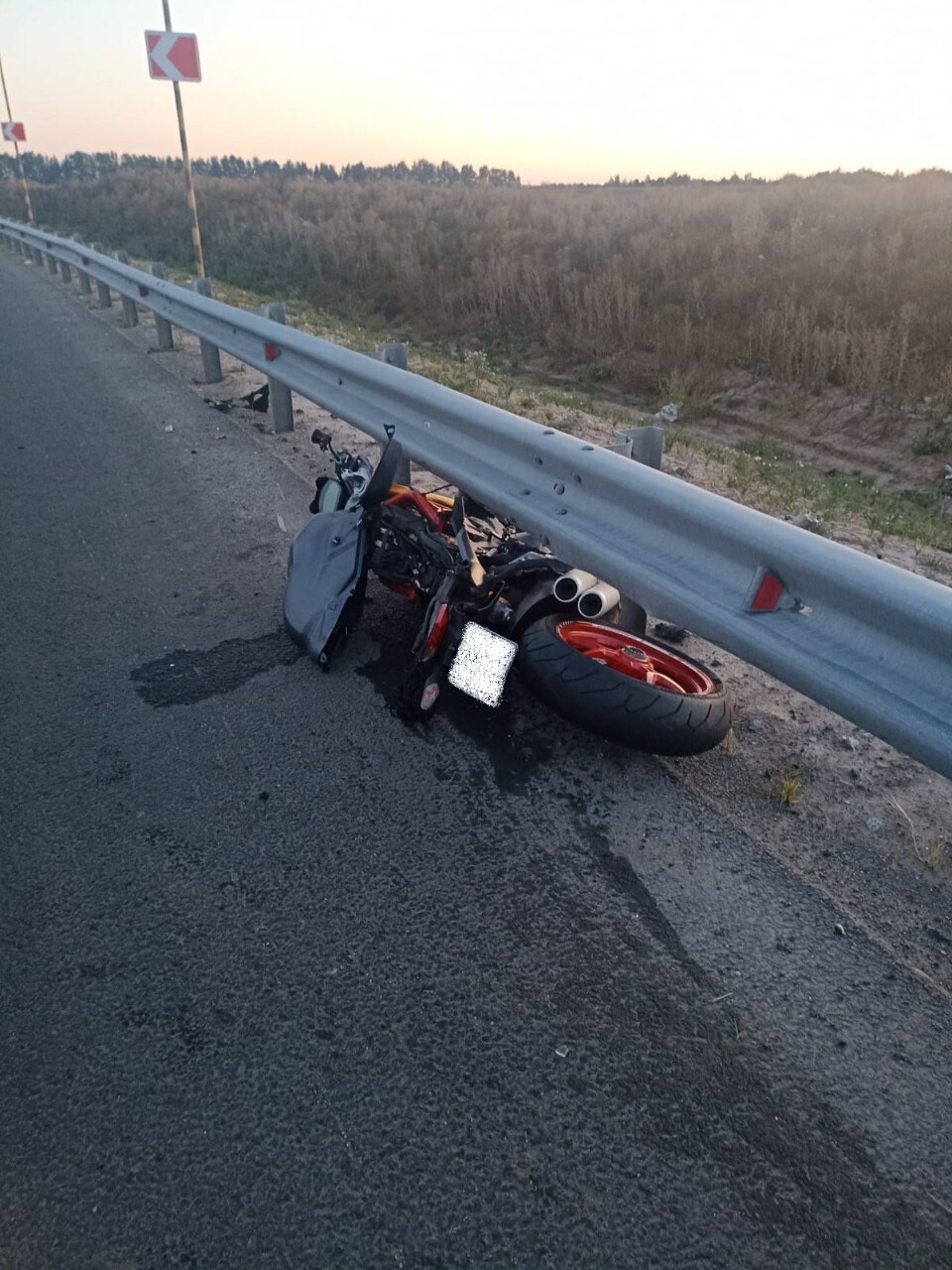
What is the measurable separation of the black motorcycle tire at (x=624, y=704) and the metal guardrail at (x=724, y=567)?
251mm

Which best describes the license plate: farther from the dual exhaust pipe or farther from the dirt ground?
the dirt ground

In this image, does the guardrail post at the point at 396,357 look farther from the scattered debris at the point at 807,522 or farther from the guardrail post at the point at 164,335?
the guardrail post at the point at 164,335

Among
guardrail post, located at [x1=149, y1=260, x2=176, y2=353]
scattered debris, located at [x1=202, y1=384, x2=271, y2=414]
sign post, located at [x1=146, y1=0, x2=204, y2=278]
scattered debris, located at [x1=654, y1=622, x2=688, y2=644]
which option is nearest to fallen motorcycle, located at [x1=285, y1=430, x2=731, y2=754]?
scattered debris, located at [x1=654, y1=622, x2=688, y2=644]

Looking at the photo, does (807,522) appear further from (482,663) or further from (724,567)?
(482,663)

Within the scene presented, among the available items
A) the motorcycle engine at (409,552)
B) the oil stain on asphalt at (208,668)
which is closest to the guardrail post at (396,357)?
the motorcycle engine at (409,552)

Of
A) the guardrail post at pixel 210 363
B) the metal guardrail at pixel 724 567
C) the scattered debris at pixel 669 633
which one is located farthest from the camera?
the guardrail post at pixel 210 363

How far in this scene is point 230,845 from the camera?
276cm

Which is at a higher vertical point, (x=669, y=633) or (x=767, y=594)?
(x=767, y=594)

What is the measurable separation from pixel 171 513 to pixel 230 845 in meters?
3.24

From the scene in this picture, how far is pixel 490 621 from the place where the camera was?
11.6 ft

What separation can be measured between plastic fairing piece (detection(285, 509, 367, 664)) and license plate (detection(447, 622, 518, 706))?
25.0 inches

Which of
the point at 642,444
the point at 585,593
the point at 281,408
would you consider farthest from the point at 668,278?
the point at 585,593

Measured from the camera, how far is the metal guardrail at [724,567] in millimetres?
2223

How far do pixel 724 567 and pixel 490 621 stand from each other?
101 centimetres
